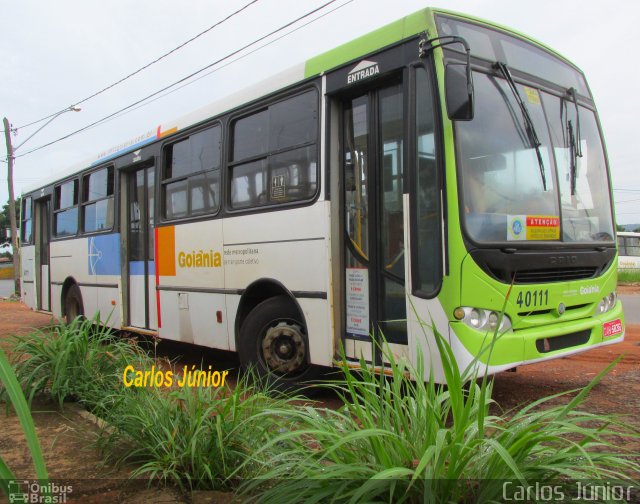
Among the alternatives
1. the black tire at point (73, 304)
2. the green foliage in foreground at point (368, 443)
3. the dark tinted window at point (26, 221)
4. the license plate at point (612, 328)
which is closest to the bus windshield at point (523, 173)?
the license plate at point (612, 328)

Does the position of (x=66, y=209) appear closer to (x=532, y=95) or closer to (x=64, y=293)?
(x=64, y=293)

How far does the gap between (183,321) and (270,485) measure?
14.9 ft

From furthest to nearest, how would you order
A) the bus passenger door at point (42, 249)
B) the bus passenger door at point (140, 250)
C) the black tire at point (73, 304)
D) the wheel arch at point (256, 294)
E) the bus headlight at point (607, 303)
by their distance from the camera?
1. the bus passenger door at point (42, 249)
2. the black tire at point (73, 304)
3. the bus passenger door at point (140, 250)
4. the wheel arch at point (256, 294)
5. the bus headlight at point (607, 303)

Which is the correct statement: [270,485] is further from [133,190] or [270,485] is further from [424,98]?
[133,190]

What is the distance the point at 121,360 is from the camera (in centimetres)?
447

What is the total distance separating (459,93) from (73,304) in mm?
8335

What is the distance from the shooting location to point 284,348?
5258 millimetres

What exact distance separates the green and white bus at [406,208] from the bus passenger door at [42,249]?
5949 mm

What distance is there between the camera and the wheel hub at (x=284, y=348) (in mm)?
5156

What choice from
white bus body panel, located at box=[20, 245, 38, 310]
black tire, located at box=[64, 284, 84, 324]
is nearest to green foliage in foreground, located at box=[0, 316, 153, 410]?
black tire, located at box=[64, 284, 84, 324]

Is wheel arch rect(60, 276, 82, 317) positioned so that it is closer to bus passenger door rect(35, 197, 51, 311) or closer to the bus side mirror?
bus passenger door rect(35, 197, 51, 311)

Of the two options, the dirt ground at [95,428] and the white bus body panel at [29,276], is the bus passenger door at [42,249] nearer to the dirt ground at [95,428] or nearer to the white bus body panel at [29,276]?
the white bus body panel at [29,276]

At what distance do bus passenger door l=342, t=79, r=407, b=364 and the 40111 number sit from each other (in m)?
0.85

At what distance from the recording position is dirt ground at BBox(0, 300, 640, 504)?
108 inches
